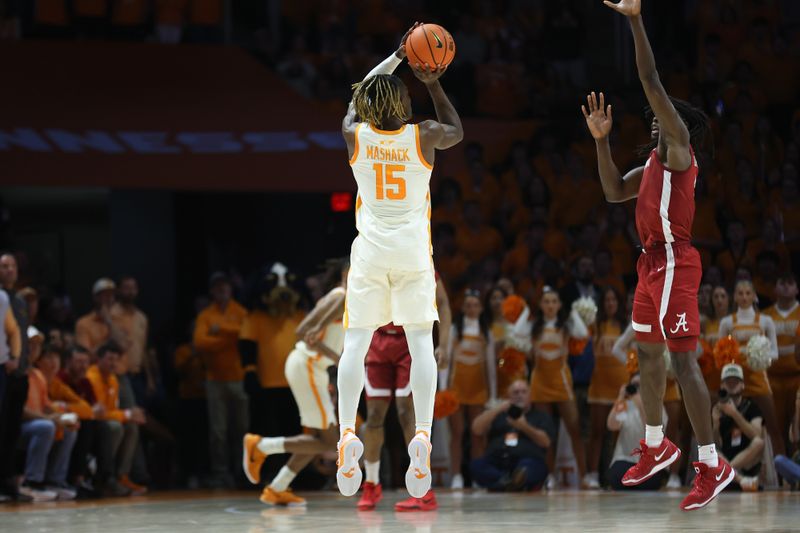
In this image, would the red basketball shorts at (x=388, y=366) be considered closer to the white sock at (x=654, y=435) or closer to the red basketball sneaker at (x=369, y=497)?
the red basketball sneaker at (x=369, y=497)

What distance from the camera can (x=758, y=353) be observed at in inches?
434

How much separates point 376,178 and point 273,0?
411 inches

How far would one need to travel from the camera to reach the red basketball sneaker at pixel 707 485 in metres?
6.94

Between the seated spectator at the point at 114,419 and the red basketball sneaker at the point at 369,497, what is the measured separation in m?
3.79

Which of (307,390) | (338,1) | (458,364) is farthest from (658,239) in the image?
(338,1)

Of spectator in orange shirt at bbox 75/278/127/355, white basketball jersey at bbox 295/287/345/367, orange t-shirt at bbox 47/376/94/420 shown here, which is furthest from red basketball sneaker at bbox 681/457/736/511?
spectator in orange shirt at bbox 75/278/127/355

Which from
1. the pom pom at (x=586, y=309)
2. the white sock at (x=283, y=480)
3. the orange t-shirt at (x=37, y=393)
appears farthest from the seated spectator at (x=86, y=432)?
the pom pom at (x=586, y=309)

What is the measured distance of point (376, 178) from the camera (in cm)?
701

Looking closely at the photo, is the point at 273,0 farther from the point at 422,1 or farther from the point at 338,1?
the point at 422,1

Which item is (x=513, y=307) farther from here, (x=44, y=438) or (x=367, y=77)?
(x=367, y=77)

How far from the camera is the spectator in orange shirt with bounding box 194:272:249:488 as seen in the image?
13.2m

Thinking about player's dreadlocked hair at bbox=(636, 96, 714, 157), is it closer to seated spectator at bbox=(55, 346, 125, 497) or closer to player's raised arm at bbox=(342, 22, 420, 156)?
player's raised arm at bbox=(342, 22, 420, 156)

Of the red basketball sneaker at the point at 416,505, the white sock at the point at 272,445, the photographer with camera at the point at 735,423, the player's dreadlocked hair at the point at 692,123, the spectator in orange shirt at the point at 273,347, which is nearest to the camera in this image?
the player's dreadlocked hair at the point at 692,123

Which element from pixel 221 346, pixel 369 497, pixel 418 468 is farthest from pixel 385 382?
pixel 221 346
